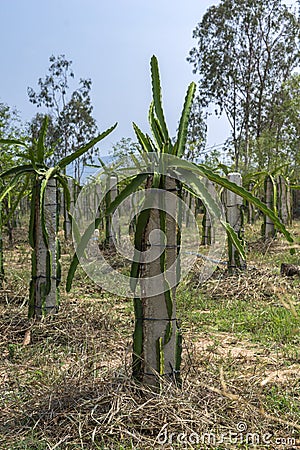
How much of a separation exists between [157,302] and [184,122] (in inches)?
35.4

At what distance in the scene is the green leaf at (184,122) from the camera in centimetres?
252

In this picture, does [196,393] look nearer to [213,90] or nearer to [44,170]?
[44,170]

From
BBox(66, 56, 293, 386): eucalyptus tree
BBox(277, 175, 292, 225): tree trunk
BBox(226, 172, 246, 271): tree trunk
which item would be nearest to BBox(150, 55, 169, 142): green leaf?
BBox(66, 56, 293, 386): eucalyptus tree

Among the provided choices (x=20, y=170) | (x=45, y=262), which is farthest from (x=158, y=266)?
(x=20, y=170)

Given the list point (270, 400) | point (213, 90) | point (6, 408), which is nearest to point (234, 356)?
point (270, 400)

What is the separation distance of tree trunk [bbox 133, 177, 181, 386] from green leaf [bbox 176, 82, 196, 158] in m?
0.17

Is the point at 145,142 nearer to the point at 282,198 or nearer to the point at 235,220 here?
the point at 235,220

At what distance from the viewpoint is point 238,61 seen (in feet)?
90.7

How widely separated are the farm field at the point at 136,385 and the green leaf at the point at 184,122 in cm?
67

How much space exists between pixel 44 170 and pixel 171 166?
157 cm

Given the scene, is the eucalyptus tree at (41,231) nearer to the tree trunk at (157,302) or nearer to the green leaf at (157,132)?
the green leaf at (157,132)

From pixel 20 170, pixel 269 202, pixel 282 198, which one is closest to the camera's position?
pixel 20 170

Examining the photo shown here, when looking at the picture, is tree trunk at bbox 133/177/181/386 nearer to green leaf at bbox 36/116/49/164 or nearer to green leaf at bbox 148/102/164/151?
green leaf at bbox 148/102/164/151

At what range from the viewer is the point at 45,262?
3.67 m
